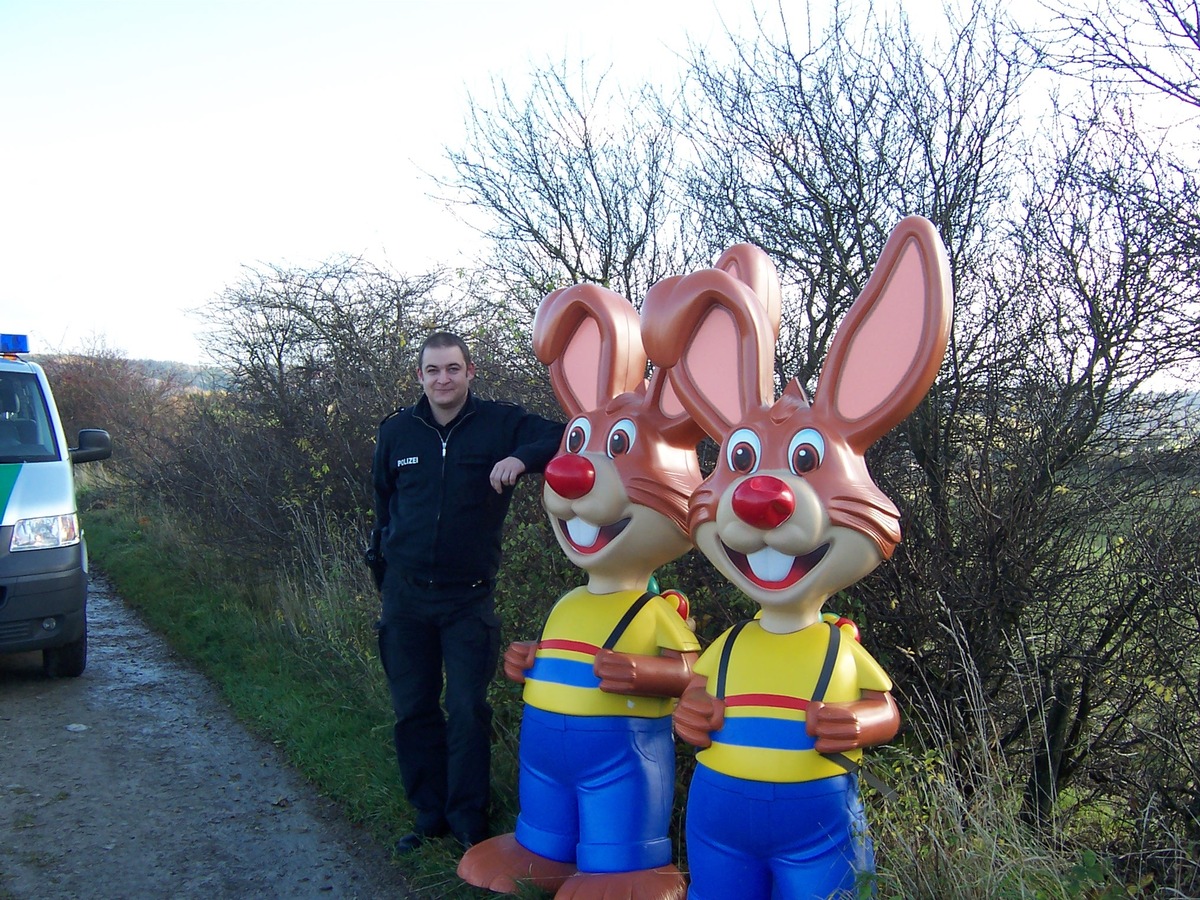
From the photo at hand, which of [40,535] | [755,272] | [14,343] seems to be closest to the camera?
[755,272]

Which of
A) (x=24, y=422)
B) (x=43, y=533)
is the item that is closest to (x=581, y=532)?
(x=43, y=533)

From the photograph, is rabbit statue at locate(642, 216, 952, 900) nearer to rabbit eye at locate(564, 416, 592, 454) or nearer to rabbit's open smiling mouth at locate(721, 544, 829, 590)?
rabbit's open smiling mouth at locate(721, 544, 829, 590)

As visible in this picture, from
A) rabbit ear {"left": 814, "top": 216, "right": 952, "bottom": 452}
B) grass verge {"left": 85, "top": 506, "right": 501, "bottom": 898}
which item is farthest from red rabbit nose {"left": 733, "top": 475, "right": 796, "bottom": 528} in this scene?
grass verge {"left": 85, "top": 506, "right": 501, "bottom": 898}

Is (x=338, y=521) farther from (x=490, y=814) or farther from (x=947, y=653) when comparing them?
(x=947, y=653)

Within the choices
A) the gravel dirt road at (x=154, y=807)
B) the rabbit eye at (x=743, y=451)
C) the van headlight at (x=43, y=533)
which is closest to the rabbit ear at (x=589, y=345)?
the rabbit eye at (x=743, y=451)

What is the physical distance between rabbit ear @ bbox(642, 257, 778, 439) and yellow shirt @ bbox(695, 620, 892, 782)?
69cm

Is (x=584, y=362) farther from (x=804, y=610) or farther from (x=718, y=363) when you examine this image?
(x=804, y=610)

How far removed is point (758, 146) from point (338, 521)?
438 centimetres

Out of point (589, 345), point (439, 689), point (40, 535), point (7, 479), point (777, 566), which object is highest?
point (589, 345)

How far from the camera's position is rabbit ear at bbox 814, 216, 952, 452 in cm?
261

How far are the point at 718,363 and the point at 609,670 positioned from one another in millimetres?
→ 1025

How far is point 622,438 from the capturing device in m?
3.28

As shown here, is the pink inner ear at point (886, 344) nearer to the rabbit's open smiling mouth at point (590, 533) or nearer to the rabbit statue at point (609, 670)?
the rabbit statue at point (609, 670)

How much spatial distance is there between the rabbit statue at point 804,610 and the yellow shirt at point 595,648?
34cm
